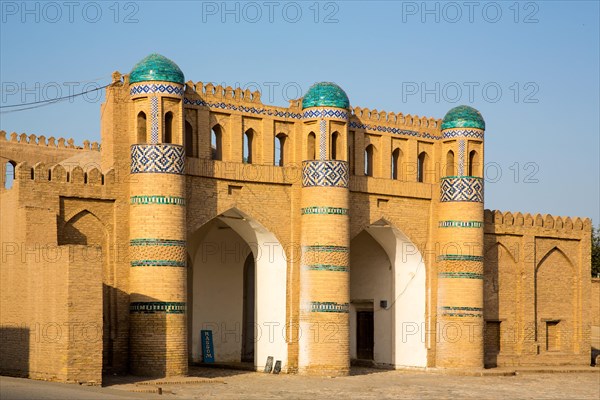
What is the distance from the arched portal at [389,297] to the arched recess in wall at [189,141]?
5.50 m

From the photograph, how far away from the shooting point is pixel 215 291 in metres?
26.9

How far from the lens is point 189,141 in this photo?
22969 mm

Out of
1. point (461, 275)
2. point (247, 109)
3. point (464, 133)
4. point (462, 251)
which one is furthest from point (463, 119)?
point (247, 109)

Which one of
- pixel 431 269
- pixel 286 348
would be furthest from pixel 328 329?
pixel 431 269

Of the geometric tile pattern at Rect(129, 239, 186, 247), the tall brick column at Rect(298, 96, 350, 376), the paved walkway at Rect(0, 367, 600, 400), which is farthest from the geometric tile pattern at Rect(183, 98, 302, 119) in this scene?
the paved walkway at Rect(0, 367, 600, 400)

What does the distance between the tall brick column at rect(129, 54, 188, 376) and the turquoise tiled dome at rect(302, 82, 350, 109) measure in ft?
11.8

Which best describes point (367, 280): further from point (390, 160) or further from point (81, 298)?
point (81, 298)

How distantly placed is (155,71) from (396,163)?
767cm

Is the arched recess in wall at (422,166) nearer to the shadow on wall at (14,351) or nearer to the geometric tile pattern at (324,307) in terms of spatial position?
the geometric tile pattern at (324,307)

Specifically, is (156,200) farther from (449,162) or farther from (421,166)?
(449,162)

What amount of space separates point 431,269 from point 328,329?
410 cm

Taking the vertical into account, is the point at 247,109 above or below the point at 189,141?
above

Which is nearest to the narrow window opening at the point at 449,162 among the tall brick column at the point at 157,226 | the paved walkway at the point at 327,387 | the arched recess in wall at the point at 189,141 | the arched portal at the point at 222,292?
the paved walkway at the point at 327,387

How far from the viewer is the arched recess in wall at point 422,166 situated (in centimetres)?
2683
